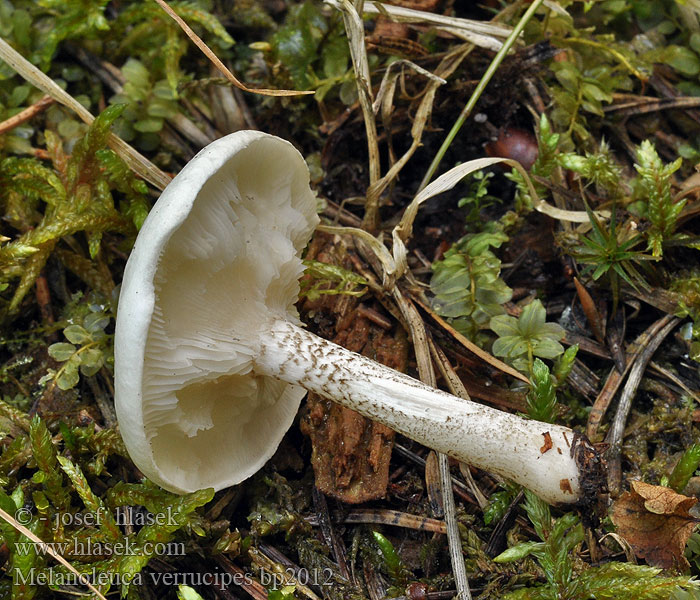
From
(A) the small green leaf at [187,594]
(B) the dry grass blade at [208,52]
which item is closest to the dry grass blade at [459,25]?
(B) the dry grass blade at [208,52]

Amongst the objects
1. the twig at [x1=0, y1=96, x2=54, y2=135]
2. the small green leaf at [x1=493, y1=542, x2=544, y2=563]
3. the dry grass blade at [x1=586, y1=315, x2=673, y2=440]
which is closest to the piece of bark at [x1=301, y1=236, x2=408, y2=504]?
the small green leaf at [x1=493, y1=542, x2=544, y2=563]

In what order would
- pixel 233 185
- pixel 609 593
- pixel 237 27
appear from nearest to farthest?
pixel 609 593 → pixel 233 185 → pixel 237 27

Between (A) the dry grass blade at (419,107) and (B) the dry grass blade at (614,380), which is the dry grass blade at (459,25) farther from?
(B) the dry grass blade at (614,380)

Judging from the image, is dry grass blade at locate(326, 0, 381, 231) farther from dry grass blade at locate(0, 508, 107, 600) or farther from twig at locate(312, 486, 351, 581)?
dry grass blade at locate(0, 508, 107, 600)

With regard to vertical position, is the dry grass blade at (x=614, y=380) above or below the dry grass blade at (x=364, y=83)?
below

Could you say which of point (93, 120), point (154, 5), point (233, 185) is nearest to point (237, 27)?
point (154, 5)

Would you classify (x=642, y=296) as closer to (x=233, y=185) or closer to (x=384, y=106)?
(x=384, y=106)

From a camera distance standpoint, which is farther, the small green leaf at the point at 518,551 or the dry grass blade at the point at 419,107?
the dry grass blade at the point at 419,107
